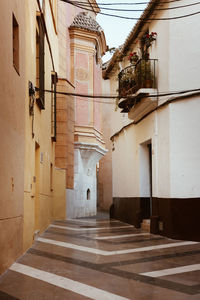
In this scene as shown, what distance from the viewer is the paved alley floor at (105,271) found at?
200 inches

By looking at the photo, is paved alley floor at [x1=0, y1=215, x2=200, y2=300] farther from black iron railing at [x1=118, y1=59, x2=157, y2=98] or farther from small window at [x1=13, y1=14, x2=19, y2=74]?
black iron railing at [x1=118, y1=59, x2=157, y2=98]

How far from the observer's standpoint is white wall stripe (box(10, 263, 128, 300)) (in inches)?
195

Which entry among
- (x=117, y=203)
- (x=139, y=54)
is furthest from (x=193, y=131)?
(x=117, y=203)

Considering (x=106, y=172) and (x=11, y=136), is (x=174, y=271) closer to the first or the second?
(x=11, y=136)

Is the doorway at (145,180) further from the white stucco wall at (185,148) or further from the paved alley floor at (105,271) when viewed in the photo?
the paved alley floor at (105,271)

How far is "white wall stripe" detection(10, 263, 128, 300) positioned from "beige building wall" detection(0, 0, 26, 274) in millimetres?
270

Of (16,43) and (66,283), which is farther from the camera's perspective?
(16,43)

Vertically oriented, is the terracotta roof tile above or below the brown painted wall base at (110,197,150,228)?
above

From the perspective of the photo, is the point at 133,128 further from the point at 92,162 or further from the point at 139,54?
the point at 92,162

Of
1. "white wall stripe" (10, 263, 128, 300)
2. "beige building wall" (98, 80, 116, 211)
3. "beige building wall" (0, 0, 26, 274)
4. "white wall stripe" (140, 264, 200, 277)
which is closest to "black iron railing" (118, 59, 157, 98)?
"beige building wall" (0, 0, 26, 274)

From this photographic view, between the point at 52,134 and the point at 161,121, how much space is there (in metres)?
4.95

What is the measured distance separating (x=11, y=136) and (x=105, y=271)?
2.59 metres

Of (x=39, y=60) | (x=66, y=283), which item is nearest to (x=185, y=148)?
(x=39, y=60)

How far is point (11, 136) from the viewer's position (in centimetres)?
671
